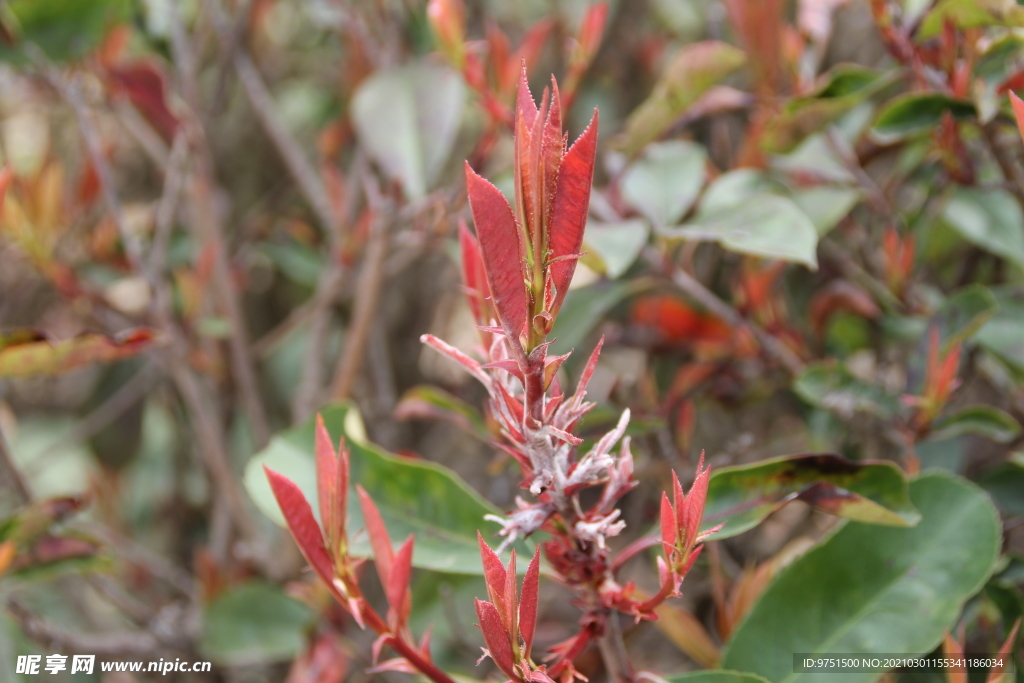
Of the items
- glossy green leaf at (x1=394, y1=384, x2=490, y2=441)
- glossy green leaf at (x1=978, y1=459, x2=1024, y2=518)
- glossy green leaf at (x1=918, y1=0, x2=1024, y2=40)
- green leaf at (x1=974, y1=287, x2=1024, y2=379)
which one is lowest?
glossy green leaf at (x1=978, y1=459, x2=1024, y2=518)

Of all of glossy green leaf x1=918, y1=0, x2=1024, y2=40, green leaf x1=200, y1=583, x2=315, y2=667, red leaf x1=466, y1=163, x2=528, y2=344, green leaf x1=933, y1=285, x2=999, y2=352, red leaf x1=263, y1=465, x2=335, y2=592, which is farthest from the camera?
green leaf x1=200, y1=583, x2=315, y2=667

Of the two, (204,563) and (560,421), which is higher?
(560,421)

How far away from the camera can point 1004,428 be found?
0.70 metres

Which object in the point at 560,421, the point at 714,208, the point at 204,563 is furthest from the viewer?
the point at 204,563

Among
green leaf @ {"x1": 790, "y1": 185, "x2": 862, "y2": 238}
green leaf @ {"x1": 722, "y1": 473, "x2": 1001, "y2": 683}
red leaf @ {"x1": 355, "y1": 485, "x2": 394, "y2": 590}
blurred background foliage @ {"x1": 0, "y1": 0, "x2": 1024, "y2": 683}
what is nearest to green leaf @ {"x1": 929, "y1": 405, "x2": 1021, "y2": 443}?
blurred background foliage @ {"x1": 0, "y1": 0, "x2": 1024, "y2": 683}

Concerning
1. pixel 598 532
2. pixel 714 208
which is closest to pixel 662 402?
pixel 714 208

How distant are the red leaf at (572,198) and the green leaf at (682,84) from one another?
18.8 inches

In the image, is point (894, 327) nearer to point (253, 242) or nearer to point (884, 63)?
point (884, 63)

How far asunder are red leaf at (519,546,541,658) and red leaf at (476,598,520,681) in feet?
0.04

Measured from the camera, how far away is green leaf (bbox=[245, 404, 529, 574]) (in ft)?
1.97

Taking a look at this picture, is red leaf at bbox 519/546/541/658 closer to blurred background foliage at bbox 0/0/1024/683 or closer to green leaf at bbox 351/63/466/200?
blurred background foliage at bbox 0/0/1024/683

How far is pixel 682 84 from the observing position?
787 millimetres

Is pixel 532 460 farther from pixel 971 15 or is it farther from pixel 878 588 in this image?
pixel 971 15

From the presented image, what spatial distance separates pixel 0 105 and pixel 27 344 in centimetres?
153
